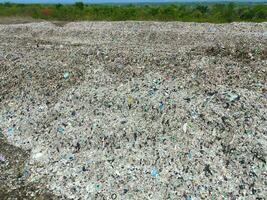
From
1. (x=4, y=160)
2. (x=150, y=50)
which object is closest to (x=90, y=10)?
(x=150, y=50)

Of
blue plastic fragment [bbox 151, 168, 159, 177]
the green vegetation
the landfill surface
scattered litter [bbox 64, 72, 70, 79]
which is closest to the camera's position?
the landfill surface

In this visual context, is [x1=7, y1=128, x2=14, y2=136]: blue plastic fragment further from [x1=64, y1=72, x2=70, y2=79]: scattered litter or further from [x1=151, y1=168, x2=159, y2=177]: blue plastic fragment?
[x1=151, y1=168, x2=159, y2=177]: blue plastic fragment

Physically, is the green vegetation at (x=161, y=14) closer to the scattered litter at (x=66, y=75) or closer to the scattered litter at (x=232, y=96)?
the scattered litter at (x=66, y=75)

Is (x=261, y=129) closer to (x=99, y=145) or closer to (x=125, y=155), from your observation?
(x=125, y=155)

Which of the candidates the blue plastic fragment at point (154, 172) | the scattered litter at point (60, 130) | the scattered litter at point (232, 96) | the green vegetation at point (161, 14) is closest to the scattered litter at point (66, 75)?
the scattered litter at point (60, 130)

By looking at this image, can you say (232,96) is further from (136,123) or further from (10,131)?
(10,131)

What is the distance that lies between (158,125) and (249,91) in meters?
2.63

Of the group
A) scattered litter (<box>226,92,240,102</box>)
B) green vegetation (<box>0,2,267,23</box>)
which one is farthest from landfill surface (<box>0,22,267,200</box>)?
green vegetation (<box>0,2,267,23</box>)

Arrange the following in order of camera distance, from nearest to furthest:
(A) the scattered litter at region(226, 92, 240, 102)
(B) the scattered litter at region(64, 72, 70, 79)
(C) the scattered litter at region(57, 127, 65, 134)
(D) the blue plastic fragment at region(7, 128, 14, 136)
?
(A) the scattered litter at region(226, 92, 240, 102), (C) the scattered litter at region(57, 127, 65, 134), (D) the blue plastic fragment at region(7, 128, 14, 136), (B) the scattered litter at region(64, 72, 70, 79)

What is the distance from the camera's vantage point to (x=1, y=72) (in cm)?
1667

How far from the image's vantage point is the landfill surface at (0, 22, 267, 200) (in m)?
10.2

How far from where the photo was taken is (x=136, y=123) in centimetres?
1188

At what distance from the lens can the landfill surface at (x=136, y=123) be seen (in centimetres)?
1016

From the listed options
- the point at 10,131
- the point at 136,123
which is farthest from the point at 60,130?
the point at 136,123
